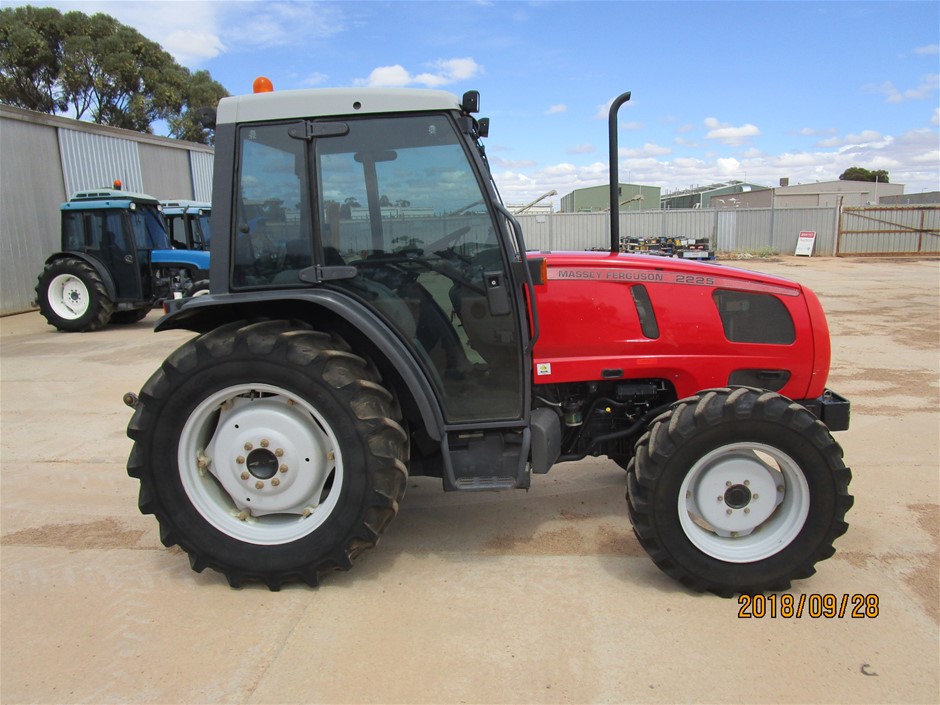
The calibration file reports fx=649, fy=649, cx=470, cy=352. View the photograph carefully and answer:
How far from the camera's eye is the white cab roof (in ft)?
9.10

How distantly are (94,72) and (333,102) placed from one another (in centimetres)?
3008

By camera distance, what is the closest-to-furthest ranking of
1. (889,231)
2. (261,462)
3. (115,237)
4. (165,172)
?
(261,462), (115,237), (165,172), (889,231)

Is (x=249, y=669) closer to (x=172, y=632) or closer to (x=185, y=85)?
(x=172, y=632)

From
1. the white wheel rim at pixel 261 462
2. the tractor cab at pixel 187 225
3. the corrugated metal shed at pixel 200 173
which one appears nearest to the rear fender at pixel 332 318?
the white wheel rim at pixel 261 462

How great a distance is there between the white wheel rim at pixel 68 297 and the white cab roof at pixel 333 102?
9.77 metres

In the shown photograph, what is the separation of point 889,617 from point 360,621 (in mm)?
2183

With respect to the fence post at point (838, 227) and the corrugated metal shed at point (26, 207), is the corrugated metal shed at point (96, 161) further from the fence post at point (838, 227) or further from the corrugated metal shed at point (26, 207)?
the fence post at point (838, 227)

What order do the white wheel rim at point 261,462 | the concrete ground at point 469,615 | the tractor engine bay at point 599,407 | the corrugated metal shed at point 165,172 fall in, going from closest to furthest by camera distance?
the concrete ground at point 469,615 < the white wheel rim at point 261,462 < the tractor engine bay at point 599,407 < the corrugated metal shed at point 165,172

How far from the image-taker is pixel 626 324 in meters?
3.12

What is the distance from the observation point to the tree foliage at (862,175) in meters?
58.2

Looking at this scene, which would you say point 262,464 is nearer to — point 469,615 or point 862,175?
point 469,615

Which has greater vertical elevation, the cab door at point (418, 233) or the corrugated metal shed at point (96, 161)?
the corrugated metal shed at point (96, 161)
